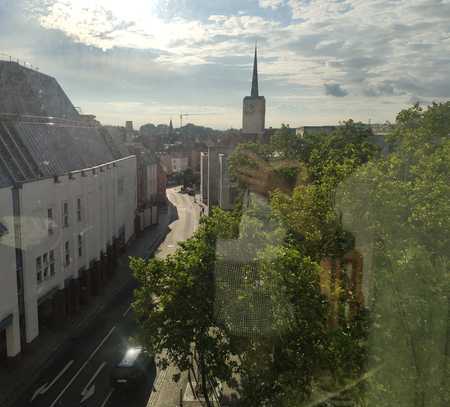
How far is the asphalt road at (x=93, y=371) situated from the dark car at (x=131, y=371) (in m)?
0.42

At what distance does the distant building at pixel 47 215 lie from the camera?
18469 millimetres

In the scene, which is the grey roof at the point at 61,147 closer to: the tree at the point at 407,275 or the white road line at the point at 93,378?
the white road line at the point at 93,378

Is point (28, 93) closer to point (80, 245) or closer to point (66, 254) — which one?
point (80, 245)

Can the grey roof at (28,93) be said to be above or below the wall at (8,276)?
above

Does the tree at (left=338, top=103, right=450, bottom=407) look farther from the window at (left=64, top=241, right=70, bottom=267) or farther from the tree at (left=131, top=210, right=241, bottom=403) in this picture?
the window at (left=64, top=241, right=70, bottom=267)

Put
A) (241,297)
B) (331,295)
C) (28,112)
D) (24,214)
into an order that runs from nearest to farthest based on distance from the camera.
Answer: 1. (241,297)
2. (331,295)
3. (24,214)
4. (28,112)

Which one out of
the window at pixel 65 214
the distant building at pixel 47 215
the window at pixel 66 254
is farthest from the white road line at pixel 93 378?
the window at pixel 65 214

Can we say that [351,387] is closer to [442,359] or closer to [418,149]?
[442,359]

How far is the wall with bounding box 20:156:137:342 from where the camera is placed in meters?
19.6

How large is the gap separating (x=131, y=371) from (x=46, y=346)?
6.00 m

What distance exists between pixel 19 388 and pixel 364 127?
3567cm

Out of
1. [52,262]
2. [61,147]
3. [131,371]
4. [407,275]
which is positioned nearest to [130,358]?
[131,371]

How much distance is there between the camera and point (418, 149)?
17.2m

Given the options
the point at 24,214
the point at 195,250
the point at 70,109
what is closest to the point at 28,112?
the point at 70,109
